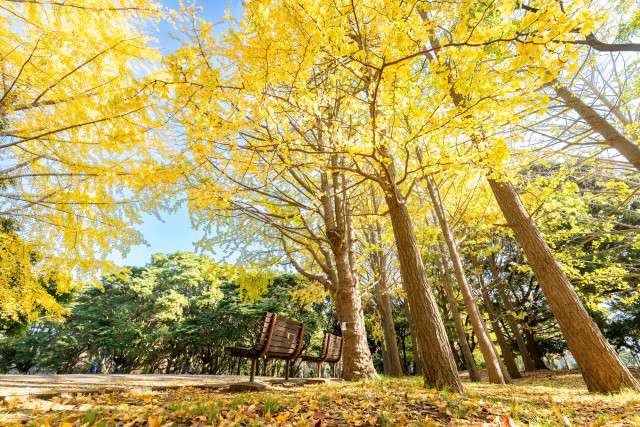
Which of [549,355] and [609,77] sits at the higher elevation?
[609,77]

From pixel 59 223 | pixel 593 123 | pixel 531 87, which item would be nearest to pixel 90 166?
pixel 59 223

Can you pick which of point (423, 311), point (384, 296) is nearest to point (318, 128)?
point (423, 311)

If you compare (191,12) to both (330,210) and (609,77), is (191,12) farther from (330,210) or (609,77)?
(609,77)

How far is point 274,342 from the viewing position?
191 inches

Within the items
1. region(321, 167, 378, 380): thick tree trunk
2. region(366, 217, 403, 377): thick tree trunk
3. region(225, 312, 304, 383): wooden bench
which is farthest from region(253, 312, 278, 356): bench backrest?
region(366, 217, 403, 377): thick tree trunk

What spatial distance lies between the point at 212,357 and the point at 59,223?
723 inches

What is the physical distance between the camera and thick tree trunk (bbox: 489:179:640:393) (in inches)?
156

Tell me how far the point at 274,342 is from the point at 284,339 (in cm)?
40

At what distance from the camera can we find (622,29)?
4715mm

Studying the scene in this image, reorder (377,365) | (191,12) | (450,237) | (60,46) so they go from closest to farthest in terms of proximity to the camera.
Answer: (191,12)
(60,46)
(450,237)
(377,365)

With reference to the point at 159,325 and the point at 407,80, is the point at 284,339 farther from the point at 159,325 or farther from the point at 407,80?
the point at 159,325

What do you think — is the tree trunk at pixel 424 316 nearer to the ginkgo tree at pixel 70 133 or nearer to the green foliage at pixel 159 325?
the ginkgo tree at pixel 70 133

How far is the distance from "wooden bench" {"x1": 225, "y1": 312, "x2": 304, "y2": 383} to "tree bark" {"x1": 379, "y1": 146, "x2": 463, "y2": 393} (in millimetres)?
2363

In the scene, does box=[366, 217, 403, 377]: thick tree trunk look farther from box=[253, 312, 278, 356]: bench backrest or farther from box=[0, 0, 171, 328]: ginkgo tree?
box=[0, 0, 171, 328]: ginkgo tree
